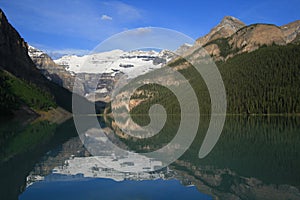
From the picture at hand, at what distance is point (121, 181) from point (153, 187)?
1708 mm

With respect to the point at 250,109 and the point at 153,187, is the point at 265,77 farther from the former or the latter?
the point at 153,187

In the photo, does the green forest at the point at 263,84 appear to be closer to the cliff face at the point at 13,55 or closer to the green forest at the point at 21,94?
the green forest at the point at 21,94

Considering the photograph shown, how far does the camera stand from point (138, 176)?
45.7 feet

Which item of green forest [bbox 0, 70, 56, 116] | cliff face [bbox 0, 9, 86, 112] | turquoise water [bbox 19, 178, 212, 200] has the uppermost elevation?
cliff face [bbox 0, 9, 86, 112]

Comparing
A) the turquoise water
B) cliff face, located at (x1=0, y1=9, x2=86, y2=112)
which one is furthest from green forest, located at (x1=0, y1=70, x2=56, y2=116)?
the turquoise water

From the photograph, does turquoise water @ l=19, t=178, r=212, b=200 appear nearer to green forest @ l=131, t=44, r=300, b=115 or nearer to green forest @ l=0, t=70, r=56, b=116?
green forest @ l=0, t=70, r=56, b=116

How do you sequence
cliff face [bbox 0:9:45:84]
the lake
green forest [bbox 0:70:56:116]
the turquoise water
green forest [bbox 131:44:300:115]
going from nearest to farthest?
the turquoise water, the lake, green forest [bbox 131:44:300:115], green forest [bbox 0:70:56:116], cliff face [bbox 0:9:45:84]

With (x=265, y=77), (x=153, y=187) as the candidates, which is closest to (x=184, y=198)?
(x=153, y=187)

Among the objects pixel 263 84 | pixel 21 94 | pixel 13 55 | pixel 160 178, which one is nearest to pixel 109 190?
pixel 160 178

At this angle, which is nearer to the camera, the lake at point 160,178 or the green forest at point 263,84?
the lake at point 160,178

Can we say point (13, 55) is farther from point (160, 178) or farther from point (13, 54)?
point (160, 178)

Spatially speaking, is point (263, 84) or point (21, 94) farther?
point (21, 94)

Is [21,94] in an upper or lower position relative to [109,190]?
upper

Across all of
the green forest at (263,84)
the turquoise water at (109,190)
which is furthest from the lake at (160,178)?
the green forest at (263,84)
